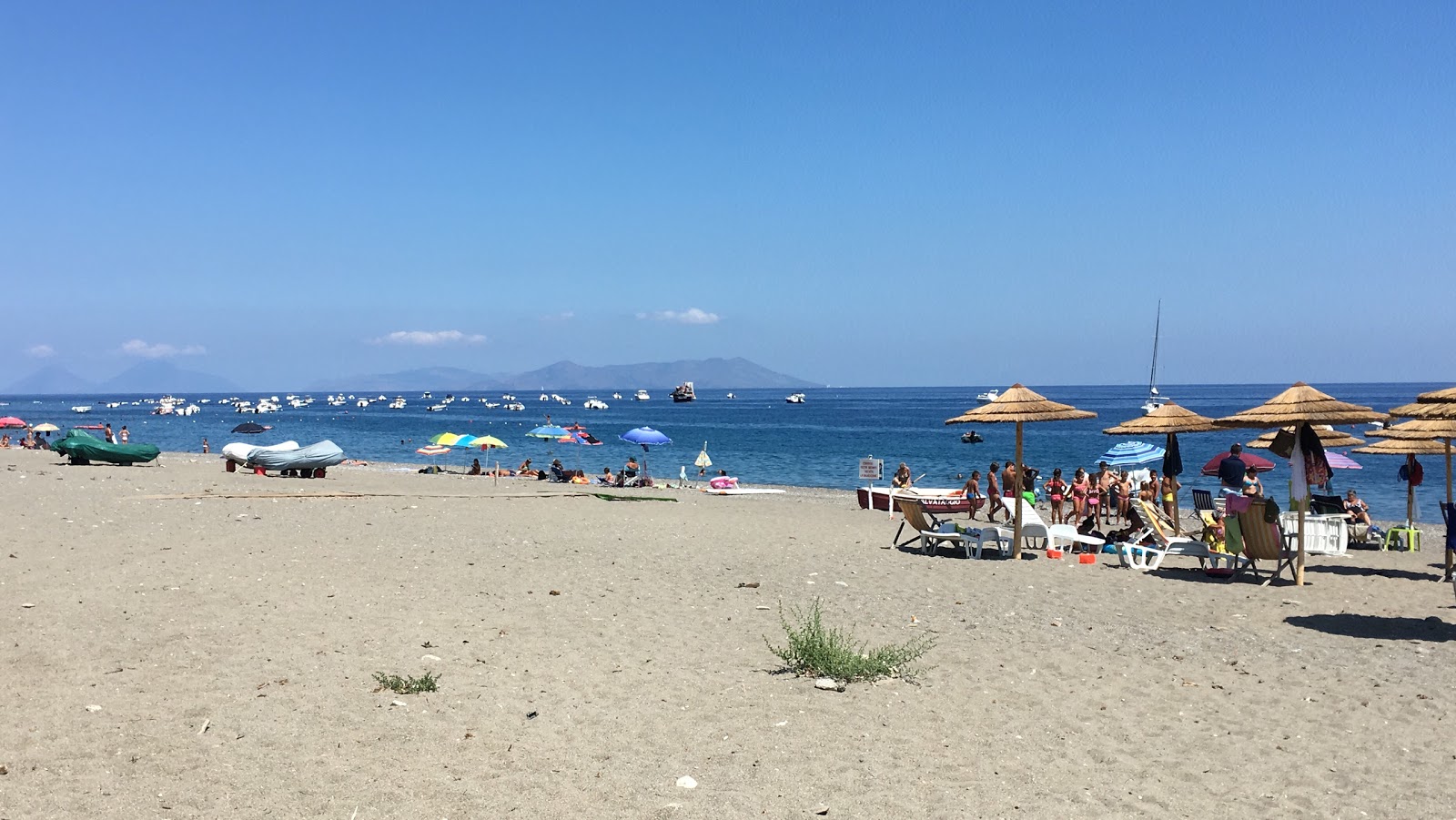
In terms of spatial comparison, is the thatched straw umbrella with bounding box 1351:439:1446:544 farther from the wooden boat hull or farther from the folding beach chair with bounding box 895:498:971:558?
the folding beach chair with bounding box 895:498:971:558

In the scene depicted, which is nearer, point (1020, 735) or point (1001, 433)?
point (1020, 735)

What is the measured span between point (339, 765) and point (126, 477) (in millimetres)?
19736

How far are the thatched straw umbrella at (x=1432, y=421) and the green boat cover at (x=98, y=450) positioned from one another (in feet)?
92.7

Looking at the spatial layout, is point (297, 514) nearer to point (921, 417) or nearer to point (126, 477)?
point (126, 477)

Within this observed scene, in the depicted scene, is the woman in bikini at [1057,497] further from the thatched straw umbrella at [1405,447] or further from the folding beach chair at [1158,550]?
the thatched straw umbrella at [1405,447]

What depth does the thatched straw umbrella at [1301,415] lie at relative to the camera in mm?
10883

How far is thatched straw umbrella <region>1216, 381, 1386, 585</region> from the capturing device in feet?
35.7

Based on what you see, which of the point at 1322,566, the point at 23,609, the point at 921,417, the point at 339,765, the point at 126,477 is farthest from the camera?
the point at 921,417

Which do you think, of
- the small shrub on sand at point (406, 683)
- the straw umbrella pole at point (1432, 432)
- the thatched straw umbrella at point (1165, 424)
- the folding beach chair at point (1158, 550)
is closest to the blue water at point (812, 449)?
the thatched straw umbrella at point (1165, 424)

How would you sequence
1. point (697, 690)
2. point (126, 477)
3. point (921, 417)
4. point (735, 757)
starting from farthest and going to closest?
point (921, 417) < point (126, 477) < point (697, 690) < point (735, 757)

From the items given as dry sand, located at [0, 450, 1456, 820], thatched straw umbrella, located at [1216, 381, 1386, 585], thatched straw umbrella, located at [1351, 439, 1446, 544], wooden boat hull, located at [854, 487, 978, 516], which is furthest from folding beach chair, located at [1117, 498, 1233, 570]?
thatched straw umbrella, located at [1351, 439, 1446, 544]

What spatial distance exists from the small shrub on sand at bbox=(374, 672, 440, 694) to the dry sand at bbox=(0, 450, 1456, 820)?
0.17 meters

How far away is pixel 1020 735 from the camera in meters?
5.82

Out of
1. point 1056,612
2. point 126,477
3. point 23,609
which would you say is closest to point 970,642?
point 1056,612
